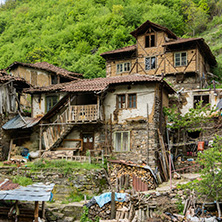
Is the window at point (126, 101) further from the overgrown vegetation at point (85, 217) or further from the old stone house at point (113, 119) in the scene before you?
the overgrown vegetation at point (85, 217)

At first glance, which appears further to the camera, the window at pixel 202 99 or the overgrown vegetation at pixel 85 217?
the window at pixel 202 99

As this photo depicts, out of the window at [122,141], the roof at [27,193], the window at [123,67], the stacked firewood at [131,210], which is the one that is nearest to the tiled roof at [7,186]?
the roof at [27,193]

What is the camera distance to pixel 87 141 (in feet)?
75.8

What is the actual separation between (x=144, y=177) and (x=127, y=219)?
434 cm

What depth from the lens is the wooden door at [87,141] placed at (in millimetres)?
22961

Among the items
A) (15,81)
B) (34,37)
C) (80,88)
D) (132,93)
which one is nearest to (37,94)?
(15,81)

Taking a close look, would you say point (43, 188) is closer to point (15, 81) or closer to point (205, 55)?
point (15, 81)

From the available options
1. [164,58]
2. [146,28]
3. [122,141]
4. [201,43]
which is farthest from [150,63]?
[122,141]

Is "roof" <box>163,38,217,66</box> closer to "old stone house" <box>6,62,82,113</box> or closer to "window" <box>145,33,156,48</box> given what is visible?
"window" <box>145,33,156,48</box>

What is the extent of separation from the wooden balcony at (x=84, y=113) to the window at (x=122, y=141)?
2.10 metres

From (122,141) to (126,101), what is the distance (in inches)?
114

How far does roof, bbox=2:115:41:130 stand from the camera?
938 inches

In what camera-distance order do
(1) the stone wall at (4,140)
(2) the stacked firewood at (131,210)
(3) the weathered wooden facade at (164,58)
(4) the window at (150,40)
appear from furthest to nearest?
1. (4) the window at (150,40)
2. (3) the weathered wooden facade at (164,58)
3. (1) the stone wall at (4,140)
4. (2) the stacked firewood at (131,210)

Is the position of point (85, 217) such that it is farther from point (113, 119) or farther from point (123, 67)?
point (123, 67)
